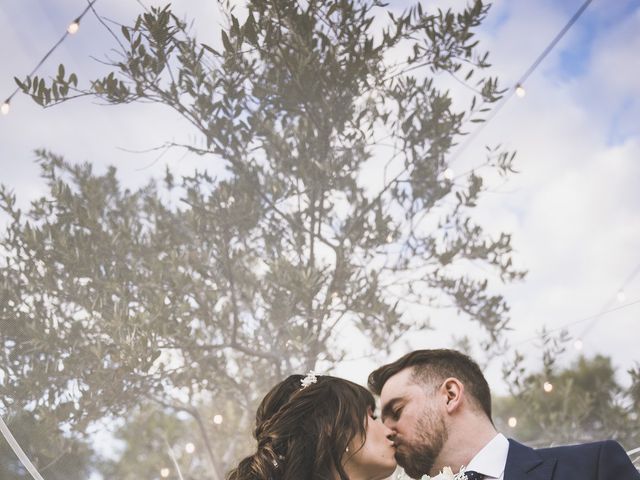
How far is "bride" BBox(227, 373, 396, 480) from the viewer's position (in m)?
1.76

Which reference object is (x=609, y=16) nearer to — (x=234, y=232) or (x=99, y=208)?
(x=234, y=232)

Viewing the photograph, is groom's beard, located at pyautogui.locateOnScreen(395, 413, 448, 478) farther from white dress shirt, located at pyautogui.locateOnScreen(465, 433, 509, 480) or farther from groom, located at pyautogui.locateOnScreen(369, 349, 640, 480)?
white dress shirt, located at pyautogui.locateOnScreen(465, 433, 509, 480)

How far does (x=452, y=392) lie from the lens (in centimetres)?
205

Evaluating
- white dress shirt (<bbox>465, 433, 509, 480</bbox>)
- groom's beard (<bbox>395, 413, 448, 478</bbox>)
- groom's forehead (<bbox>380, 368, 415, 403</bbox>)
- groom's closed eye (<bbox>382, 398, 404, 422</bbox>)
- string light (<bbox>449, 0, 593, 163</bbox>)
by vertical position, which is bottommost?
white dress shirt (<bbox>465, 433, 509, 480</bbox>)

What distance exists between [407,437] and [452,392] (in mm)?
190

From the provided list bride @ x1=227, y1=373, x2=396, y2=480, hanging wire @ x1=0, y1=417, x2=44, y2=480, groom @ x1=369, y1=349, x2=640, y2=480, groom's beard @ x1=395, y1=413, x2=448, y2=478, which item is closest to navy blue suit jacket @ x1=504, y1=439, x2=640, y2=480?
groom @ x1=369, y1=349, x2=640, y2=480

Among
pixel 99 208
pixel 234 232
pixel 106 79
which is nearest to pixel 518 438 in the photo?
pixel 234 232

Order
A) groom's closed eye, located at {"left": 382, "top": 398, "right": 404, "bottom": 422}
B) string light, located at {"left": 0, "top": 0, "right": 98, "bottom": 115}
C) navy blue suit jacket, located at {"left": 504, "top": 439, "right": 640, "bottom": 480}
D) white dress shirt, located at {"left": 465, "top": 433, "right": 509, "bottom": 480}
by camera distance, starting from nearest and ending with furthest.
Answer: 1. navy blue suit jacket, located at {"left": 504, "top": 439, "right": 640, "bottom": 480}
2. white dress shirt, located at {"left": 465, "top": 433, "right": 509, "bottom": 480}
3. groom's closed eye, located at {"left": 382, "top": 398, "right": 404, "bottom": 422}
4. string light, located at {"left": 0, "top": 0, "right": 98, "bottom": 115}

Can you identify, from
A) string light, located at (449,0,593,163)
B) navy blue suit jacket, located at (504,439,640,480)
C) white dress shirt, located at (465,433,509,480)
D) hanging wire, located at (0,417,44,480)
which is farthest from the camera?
string light, located at (449,0,593,163)

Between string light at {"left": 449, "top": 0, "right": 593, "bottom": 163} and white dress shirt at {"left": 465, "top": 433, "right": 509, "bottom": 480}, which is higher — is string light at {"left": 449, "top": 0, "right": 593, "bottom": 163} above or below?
above

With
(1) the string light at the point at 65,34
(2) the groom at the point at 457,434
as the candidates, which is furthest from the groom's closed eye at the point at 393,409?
(1) the string light at the point at 65,34

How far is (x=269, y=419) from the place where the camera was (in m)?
1.88

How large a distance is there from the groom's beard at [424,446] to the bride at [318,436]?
0.27 feet

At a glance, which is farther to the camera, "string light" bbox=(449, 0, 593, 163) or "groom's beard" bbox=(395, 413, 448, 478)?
"string light" bbox=(449, 0, 593, 163)
